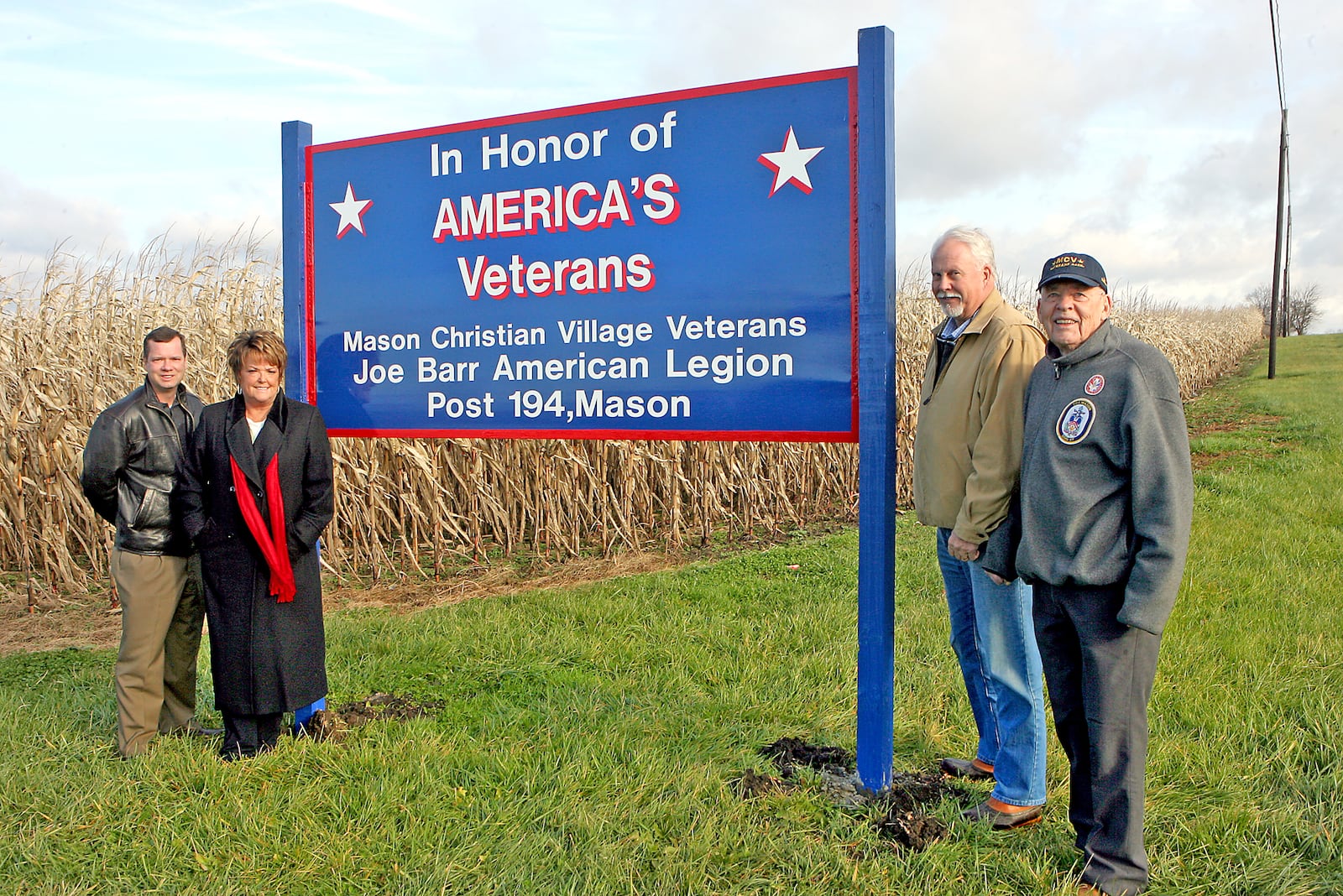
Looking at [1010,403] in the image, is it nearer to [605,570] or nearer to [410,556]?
[605,570]

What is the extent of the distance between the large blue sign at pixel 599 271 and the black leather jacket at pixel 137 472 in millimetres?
691

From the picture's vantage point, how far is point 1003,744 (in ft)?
10.2

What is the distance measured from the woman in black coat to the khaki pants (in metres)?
0.24

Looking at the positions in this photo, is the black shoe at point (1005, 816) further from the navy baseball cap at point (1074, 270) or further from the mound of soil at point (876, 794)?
the navy baseball cap at point (1074, 270)

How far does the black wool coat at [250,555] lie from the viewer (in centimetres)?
365

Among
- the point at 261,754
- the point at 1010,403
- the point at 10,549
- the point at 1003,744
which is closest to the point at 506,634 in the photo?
the point at 261,754

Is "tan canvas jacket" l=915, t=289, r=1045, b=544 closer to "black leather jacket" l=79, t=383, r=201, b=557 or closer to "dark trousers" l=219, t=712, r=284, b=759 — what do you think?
"dark trousers" l=219, t=712, r=284, b=759

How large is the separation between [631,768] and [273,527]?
166 centimetres

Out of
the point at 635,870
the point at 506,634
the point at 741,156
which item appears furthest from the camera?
the point at 506,634

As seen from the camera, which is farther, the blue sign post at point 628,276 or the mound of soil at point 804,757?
the mound of soil at point 804,757

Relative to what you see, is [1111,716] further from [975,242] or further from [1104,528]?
[975,242]

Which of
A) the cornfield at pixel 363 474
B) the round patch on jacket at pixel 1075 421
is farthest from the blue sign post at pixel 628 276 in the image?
the cornfield at pixel 363 474

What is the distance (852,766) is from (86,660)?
440cm

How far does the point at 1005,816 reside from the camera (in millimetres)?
3080
